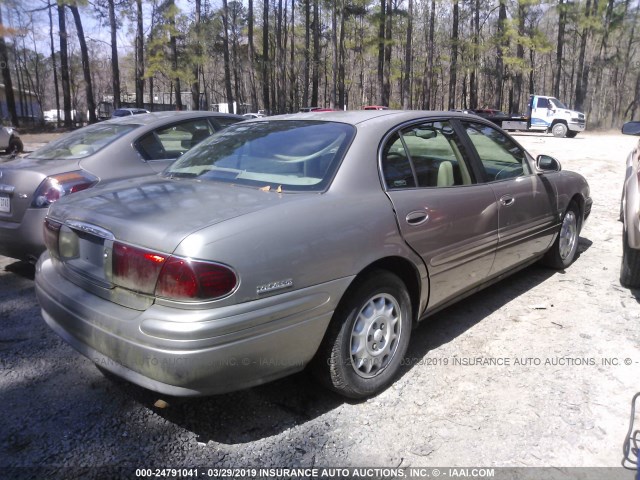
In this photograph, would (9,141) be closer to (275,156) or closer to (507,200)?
(275,156)

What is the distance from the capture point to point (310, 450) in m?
2.42

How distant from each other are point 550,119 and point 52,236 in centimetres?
2990

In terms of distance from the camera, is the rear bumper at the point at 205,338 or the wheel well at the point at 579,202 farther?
the wheel well at the point at 579,202

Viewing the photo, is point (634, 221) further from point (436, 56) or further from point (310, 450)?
point (436, 56)

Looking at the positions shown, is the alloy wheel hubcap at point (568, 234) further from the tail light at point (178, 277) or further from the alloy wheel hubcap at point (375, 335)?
the tail light at point (178, 277)

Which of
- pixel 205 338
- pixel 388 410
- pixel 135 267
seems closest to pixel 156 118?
pixel 135 267

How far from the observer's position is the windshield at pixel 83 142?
500 cm

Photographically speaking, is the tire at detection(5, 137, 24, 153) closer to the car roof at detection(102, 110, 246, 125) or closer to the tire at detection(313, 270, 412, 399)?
the car roof at detection(102, 110, 246, 125)

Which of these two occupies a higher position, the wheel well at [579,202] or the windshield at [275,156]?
the windshield at [275,156]

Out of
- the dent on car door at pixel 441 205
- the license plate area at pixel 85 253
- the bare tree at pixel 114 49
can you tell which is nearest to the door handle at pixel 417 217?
the dent on car door at pixel 441 205

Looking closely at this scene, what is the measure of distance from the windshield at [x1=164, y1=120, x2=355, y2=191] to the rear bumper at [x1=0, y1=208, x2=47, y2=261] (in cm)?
164

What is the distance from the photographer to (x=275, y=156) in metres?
3.09

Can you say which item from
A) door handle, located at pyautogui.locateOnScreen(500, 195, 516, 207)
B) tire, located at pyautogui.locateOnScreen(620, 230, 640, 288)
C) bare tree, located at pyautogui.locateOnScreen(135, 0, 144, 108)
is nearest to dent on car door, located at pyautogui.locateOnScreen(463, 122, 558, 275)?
door handle, located at pyautogui.locateOnScreen(500, 195, 516, 207)

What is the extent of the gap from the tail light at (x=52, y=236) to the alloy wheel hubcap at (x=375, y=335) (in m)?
1.71
